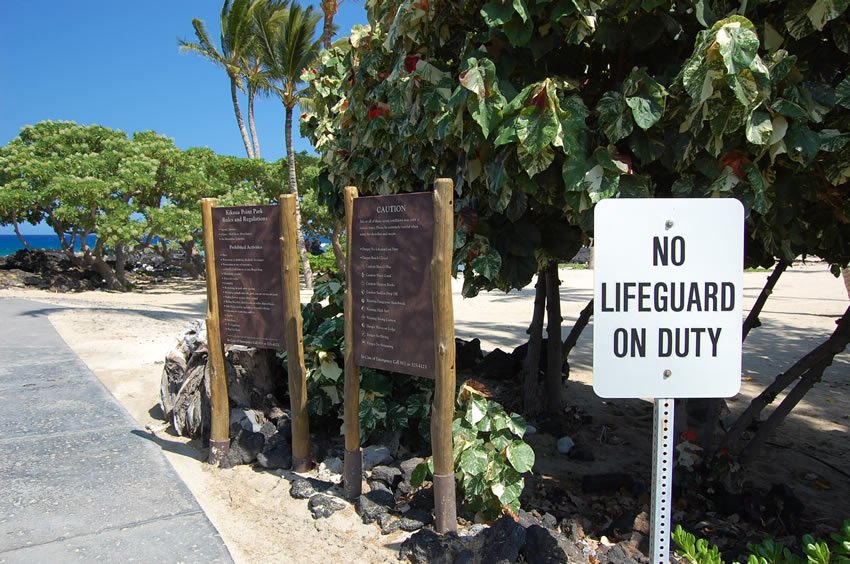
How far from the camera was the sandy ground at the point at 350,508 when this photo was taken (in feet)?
11.1

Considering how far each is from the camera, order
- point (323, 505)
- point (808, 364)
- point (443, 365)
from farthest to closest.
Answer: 1. point (808, 364)
2. point (323, 505)
3. point (443, 365)

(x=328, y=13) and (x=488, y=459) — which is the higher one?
(x=328, y=13)

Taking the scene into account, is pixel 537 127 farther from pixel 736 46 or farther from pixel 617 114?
pixel 736 46

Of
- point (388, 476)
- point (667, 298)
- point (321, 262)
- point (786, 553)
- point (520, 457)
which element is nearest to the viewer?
point (667, 298)

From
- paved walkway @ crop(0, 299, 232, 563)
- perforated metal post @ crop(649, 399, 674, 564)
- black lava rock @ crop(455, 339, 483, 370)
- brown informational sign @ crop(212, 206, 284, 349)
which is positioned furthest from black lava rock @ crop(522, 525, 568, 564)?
black lava rock @ crop(455, 339, 483, 370)

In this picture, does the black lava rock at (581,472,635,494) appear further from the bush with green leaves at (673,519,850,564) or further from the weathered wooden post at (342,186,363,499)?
the bush with green leaves at (673,519,850,564)

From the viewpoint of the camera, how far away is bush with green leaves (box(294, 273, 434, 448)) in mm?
4324

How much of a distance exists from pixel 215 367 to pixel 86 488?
1.07 m

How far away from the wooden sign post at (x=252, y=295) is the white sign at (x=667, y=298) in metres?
2.55

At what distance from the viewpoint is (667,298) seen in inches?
74.2

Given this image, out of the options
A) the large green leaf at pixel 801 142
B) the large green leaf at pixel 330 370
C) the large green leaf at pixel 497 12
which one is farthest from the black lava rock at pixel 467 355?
the large green leaf at pixel 801 142

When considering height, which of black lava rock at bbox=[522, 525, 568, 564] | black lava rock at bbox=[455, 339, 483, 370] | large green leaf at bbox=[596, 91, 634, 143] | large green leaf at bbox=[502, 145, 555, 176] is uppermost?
large green leaf at bbox=[596, 91, 634, 143]

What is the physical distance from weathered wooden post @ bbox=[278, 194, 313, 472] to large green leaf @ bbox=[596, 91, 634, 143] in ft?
6.48

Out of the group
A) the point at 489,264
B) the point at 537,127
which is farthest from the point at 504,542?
the point at 537,127
